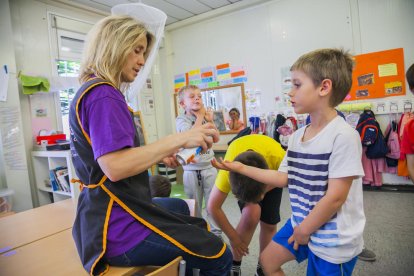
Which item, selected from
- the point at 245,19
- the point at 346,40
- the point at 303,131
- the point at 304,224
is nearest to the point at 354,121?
the point at 346,40

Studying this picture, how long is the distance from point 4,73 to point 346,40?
405 cm

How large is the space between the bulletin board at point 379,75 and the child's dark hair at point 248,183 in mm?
2771

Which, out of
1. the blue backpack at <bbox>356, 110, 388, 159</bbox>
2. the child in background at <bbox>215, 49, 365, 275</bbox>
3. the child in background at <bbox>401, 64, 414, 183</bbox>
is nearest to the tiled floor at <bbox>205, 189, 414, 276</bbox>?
the blue backpack at <bbox>356, 110, 388, 159</bbox>

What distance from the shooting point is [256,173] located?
115 centimetres

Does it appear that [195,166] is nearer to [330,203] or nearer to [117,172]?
[330,203]

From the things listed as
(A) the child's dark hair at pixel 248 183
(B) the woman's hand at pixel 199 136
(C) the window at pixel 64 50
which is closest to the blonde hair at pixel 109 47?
(B) the woman's hand at pixel 199 136

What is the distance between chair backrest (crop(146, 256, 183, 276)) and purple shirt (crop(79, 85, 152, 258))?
0.11 metres

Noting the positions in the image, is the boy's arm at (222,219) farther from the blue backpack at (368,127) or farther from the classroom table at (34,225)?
the blue backpack at (368,127)

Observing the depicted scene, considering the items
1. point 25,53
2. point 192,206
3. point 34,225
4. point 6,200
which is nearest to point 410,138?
point 192,206

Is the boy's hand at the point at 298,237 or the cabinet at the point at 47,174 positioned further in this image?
the cabinet at the point at 47,174

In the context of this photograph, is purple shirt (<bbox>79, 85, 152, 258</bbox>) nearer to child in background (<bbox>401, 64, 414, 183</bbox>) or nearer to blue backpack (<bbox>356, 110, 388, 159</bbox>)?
child in background (<bbox>401, 64, 414, 183</bbox>)

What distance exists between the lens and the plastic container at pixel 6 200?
2.62 meters

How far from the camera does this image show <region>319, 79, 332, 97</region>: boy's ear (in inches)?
40.1

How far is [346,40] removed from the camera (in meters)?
3.51
